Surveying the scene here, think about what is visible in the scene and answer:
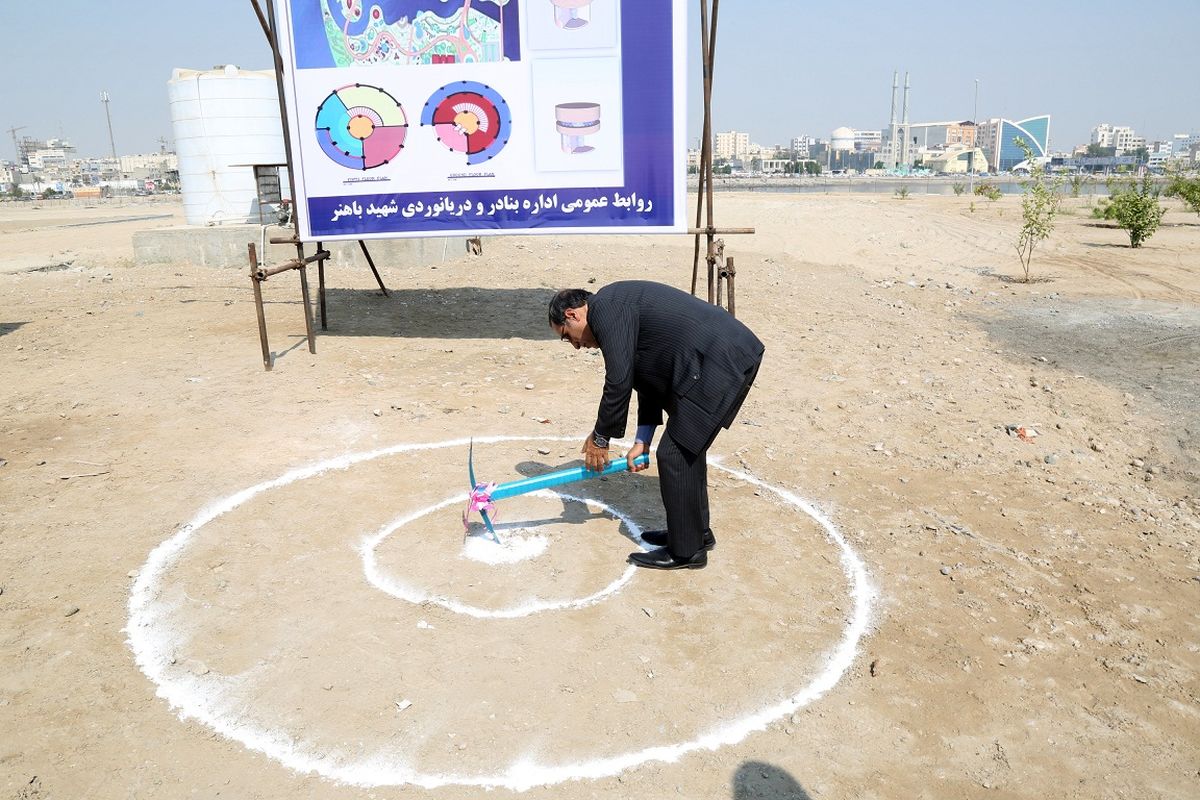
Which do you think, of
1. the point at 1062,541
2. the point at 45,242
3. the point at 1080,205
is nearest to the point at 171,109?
the point at 45,242

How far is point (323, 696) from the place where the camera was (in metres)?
3.65

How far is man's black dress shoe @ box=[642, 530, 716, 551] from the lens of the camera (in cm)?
492

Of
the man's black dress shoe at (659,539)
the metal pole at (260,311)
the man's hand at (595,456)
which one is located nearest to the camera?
the man's hand at (595,456)

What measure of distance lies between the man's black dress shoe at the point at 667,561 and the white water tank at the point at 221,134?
640 inches

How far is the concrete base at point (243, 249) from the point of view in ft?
48.4

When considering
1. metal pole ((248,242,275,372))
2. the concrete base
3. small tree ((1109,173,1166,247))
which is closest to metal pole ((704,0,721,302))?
metal pole ((248,242,275,372))

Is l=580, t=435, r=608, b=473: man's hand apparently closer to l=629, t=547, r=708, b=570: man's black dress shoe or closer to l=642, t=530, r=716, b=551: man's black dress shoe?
l=629, t=547, r=708, b=570: man's black dress shoe

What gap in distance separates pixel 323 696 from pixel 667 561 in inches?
78.4

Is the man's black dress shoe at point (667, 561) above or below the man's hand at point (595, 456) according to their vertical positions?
below

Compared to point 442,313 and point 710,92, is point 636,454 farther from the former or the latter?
point 442,313

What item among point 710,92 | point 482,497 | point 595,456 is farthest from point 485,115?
point 595,456

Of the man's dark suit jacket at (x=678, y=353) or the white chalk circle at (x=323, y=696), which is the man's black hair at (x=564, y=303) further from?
the white chalk circle at (x=323, y=696)

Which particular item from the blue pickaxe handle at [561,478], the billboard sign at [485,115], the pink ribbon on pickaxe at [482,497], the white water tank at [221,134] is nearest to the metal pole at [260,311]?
the billboard sign at [485,115]

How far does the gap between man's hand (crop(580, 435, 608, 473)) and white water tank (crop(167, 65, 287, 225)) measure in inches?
634
